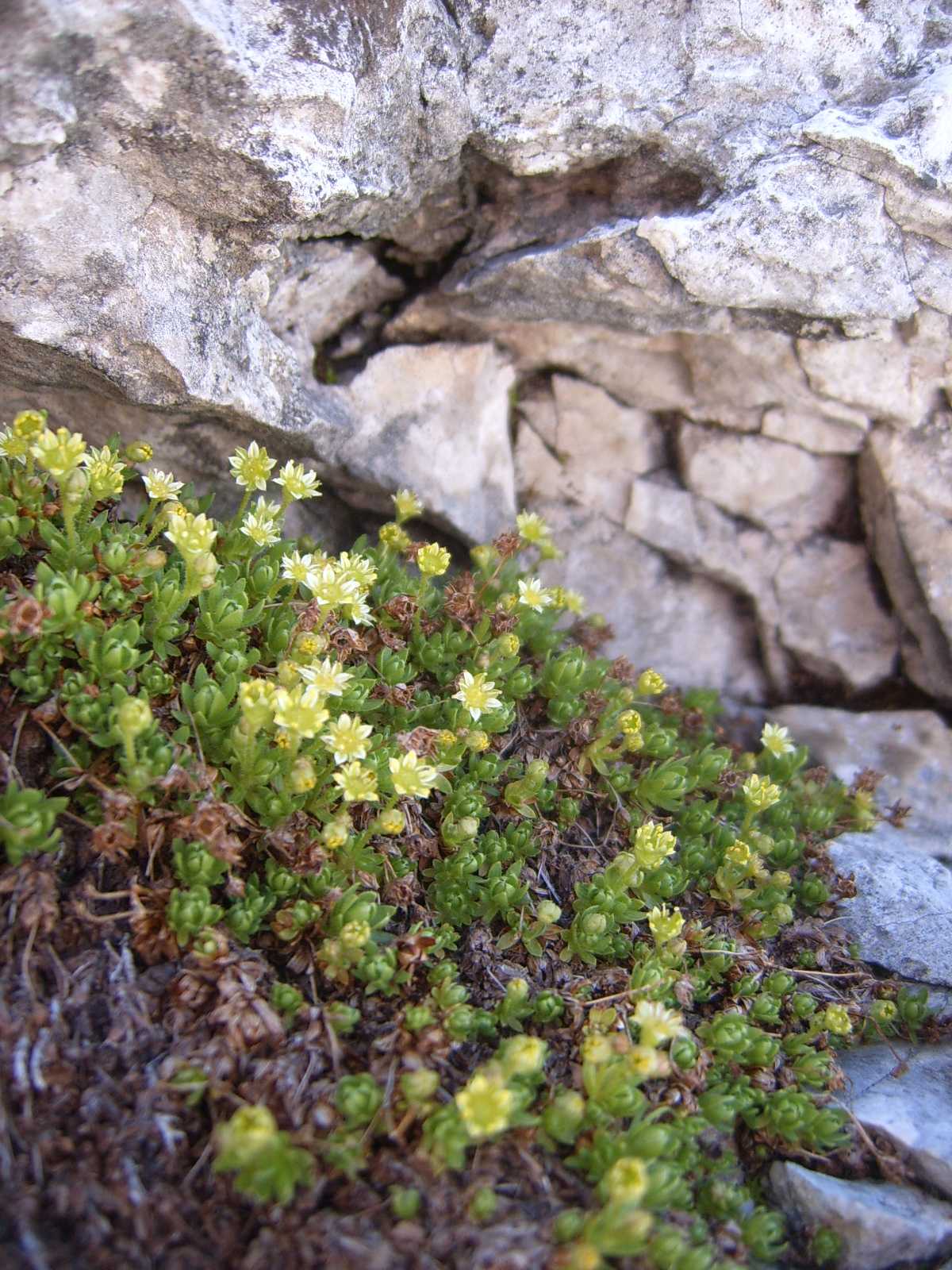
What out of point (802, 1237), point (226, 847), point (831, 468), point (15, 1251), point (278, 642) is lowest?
point (802, 1237)

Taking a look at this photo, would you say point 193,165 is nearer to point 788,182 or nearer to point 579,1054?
point 788,182

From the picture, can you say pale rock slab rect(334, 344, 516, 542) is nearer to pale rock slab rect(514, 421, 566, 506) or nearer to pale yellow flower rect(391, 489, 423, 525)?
pale rock slab rect(514, 421, 566, 506)

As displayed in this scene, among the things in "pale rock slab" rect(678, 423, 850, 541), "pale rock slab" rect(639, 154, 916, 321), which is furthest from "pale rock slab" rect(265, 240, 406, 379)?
"pale rock slab" rect(678, 423, 850, 541)

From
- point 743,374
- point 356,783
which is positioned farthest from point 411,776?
point 743,374

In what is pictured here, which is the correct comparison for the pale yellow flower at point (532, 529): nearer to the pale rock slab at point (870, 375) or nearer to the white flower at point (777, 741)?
the white flower at point (777, 741)

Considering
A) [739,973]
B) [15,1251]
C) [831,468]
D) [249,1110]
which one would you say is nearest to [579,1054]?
[739,973]

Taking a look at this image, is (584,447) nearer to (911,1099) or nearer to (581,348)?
(581,348)

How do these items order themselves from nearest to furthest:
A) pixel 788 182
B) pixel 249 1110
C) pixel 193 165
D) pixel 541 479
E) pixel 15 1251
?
pixel 15 1251 < pixel 249 1110 < pixel 193 165 < pixel 788 182 < pixel 541 479

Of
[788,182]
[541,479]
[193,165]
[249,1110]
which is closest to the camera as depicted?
[249,1110]
